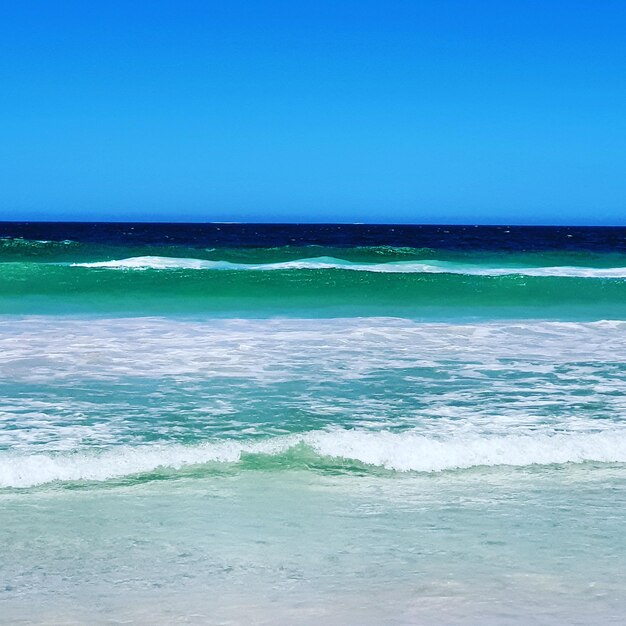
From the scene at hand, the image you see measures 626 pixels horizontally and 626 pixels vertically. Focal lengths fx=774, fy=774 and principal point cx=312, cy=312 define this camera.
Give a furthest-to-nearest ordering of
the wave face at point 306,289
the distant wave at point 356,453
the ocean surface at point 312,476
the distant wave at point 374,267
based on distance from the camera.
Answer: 1. the distant wave at point 374,267
2. the wave face at point 306,289
3. the distant wave at point 356,453
4. the ocean surface at point 312,476

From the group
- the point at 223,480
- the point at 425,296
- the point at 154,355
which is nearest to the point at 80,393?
the point at 154,355

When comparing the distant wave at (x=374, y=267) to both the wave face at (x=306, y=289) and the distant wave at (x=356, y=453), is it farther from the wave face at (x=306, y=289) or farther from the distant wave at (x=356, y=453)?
the distant wave at (x=356, y=453)

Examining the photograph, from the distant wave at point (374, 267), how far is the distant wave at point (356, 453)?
18546 millimetres

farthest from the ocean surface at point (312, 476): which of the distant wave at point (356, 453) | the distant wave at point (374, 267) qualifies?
the distant wave at point (374, 267)

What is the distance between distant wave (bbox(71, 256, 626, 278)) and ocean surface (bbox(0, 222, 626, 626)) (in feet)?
45.3

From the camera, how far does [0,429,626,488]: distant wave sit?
5203mm

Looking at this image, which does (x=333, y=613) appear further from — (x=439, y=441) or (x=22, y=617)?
(x=439, y=441)

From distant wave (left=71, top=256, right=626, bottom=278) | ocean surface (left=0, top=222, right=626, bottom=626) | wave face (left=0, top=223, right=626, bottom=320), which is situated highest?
distant wave (left=71, top=256, right=626, bottom=278)

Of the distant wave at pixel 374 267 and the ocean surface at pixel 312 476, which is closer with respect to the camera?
the ocean surface at pixel 312 476

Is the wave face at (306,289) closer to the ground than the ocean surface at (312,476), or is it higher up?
higher up

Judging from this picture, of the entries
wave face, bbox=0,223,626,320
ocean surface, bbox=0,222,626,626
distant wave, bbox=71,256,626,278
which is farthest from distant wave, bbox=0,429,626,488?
distant wave, bbox=71,256,626,278

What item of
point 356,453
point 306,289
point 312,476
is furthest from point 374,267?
point 312,476

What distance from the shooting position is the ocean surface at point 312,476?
11.9 feet

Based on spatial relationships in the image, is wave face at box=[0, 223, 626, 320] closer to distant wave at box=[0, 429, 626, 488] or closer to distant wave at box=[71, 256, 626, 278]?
distant wave at box=[71, 256, 626, 278]
